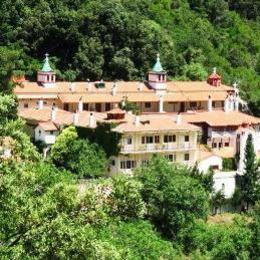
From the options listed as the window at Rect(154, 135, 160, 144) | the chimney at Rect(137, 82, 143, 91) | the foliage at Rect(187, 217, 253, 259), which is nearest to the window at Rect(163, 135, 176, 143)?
the window at Rect(154, 135, 160, 144)

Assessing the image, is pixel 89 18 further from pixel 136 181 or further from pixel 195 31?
pixel 136 181

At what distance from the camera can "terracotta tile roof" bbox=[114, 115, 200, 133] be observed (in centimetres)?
4228

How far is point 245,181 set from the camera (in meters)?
44.5

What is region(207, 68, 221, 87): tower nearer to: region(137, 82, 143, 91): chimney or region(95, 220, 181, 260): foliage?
region(137, 82, 143, 91): chimney

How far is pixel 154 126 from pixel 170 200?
242 inches

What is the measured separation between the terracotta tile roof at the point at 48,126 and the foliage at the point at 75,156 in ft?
4.06

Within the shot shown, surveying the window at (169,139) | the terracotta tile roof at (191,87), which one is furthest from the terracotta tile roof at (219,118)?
the window at (169,139)

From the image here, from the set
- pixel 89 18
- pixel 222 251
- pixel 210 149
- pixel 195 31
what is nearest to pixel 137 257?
pixel 222 251

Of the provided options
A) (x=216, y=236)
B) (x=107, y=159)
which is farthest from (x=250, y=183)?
(x=107, y=159)

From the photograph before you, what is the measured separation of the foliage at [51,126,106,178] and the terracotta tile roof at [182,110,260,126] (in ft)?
25.4

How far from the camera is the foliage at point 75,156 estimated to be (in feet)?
134

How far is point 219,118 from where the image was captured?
160 feet

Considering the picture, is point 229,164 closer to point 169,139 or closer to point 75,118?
point 169,139

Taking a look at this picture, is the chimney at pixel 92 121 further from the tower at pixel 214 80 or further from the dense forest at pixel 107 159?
the tower at pixel 214 80
